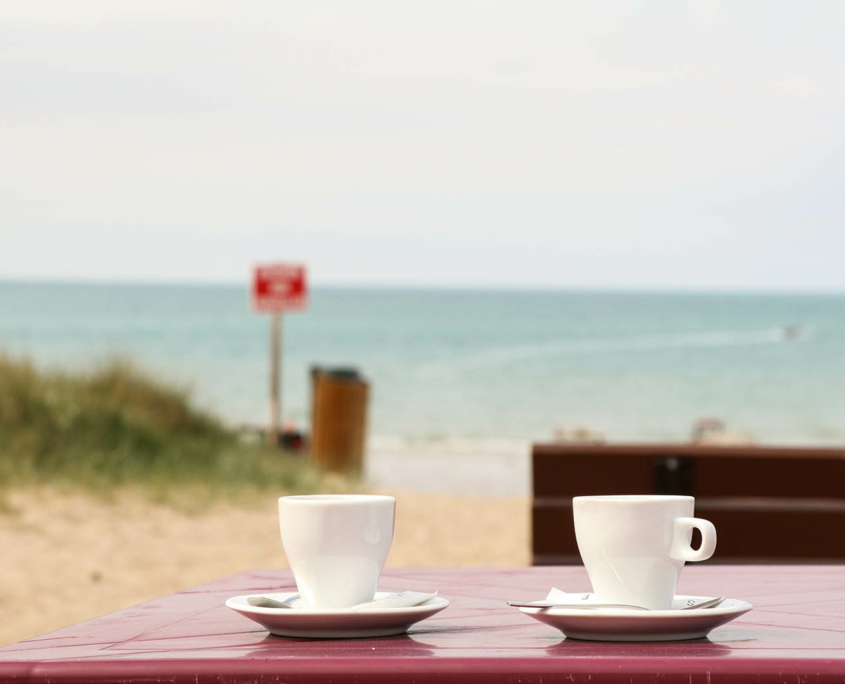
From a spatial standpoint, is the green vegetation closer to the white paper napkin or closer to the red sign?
the red sign

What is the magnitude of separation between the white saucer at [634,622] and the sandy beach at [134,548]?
426 cm

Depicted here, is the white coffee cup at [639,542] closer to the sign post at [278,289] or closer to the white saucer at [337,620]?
the white saucer at [337,620]

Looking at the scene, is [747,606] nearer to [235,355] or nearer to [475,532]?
[475,532]

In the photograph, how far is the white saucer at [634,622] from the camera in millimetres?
1068

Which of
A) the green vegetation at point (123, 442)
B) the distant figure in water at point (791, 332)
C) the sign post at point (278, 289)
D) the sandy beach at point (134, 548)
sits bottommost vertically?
the sandy beach at point (134, 548)

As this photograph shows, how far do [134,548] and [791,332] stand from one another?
192ft

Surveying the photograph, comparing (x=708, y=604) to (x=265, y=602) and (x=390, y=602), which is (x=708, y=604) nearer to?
(x=390, y=602)

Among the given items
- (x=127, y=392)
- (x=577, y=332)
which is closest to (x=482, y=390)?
(x=577, y=332)

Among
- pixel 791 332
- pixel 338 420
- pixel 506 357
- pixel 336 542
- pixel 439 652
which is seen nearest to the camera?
pixel 439 652

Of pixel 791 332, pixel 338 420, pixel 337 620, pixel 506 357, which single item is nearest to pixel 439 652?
pixel 337 620

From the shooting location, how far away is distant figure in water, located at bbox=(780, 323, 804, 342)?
58.2 metres

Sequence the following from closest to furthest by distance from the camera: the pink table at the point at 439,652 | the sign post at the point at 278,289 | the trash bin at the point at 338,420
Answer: the pink table at the point at 439,652 → the trash bin at the point at 338,420 → the sign post at the point at 278,289

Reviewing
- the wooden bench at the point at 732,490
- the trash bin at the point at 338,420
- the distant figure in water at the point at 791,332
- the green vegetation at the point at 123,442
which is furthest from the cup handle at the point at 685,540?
the distant figure in water at the point at 791,332

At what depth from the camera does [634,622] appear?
1071 millimetres
